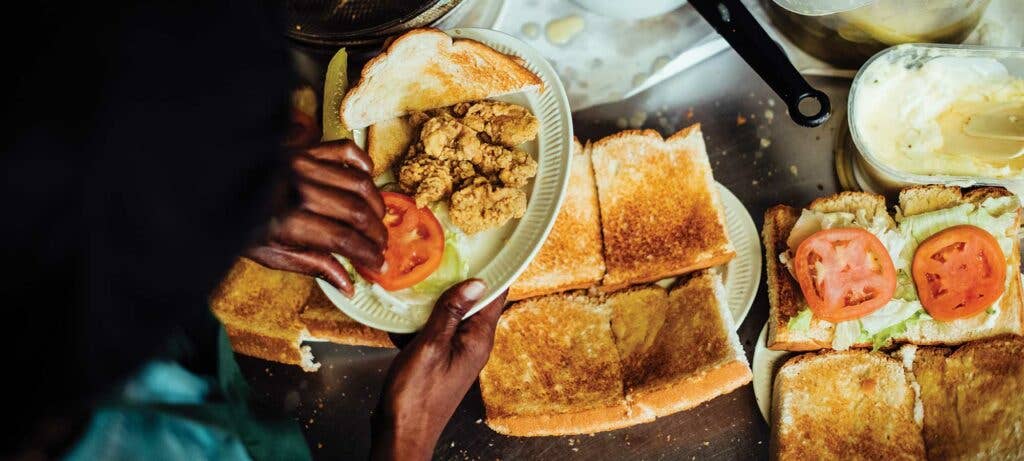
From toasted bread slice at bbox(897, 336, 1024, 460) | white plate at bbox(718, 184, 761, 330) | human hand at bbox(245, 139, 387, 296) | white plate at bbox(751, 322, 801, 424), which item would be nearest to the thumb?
human hand at bbox(245, 139, 387, 296)

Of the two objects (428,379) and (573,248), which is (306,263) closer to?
(428,379)

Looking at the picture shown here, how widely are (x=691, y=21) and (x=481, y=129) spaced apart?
882 millimetres

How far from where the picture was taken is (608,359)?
2.21 meters

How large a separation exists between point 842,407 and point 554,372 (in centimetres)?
90

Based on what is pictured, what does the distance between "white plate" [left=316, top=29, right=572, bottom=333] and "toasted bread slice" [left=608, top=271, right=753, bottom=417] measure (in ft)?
1.80

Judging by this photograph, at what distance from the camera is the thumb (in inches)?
71.3

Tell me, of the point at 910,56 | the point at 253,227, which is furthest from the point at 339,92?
the point at 910,56

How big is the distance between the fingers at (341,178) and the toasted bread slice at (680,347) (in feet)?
3.21

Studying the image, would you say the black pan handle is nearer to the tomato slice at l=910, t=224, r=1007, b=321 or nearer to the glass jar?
the glass jar

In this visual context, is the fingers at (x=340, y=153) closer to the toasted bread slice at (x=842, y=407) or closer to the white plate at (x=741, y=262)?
the white plate at (x=741, y=262)

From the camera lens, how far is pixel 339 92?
6.65 ft

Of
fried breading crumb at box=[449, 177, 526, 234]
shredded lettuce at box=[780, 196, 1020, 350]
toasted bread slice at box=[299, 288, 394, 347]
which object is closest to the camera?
fried breading crumb at box=[449, 177, 526, 234]

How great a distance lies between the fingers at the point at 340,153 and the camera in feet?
5.31

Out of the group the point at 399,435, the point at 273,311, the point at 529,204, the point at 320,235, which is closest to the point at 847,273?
the point at 529,204
